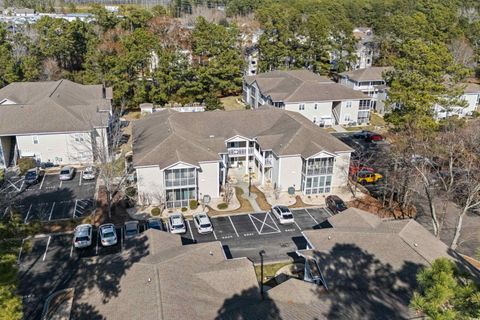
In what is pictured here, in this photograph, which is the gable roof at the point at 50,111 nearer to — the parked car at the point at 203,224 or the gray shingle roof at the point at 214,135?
the gray shingle roof at the point at 214,135

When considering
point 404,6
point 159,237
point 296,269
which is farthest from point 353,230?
point 404,6

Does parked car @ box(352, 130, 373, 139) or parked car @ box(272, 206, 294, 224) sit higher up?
parked car @ box(352, 130, 373, 139)

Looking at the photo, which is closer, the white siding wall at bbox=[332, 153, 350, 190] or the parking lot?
the parking lot

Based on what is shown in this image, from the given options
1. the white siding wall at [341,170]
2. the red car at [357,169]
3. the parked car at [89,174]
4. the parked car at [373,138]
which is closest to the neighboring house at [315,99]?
the parked car at [373,138]

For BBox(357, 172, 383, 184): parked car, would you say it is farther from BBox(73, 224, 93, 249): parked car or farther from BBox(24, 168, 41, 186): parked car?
BBox(24, 168, 41, 186): parked car

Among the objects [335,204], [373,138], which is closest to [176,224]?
[335,204]

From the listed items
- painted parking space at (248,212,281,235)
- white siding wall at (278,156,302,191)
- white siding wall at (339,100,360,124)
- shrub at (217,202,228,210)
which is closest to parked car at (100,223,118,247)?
shrub at (217,202,228,210)

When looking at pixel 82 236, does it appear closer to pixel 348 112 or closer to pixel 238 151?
pixel 238 151

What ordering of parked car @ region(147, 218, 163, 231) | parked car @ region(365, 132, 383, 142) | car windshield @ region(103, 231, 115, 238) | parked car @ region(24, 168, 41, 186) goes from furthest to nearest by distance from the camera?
parked car @ region(365, 132, 383, 142), parked car @ region(24, 168, 41, 186), parked car @ region(147, 218, 163, 231), car windshield @ region(103, 231, 115, 238)

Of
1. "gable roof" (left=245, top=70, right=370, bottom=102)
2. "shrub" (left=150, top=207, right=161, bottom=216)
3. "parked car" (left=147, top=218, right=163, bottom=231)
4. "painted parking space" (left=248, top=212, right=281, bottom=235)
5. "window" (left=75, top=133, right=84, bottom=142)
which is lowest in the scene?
"painted parking space" (left=248, top=212, right=281, bottom=235)
